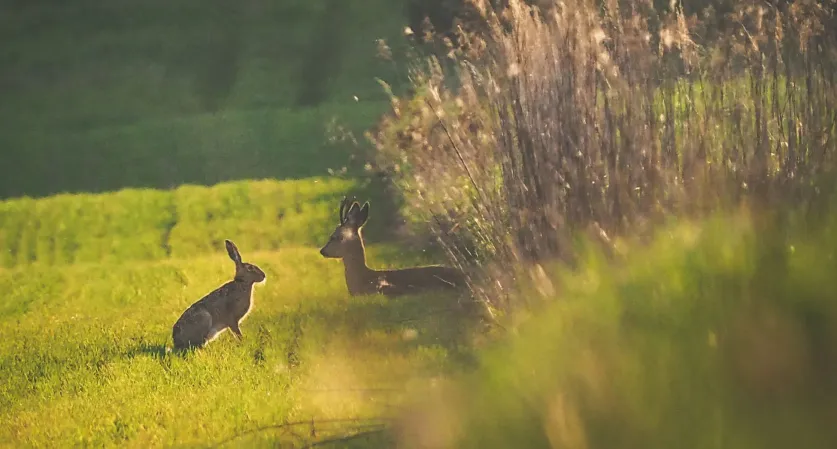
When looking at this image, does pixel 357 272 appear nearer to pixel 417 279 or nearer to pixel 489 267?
pixel 417 279

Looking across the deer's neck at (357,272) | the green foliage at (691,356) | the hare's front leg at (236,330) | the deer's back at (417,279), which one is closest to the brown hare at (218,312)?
the hare's front leg at (236,330)

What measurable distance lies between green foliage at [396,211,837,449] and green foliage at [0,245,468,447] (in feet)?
4.28

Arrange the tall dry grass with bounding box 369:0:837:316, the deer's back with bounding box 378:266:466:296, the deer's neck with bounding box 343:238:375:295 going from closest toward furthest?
the tall dry grass with bounding box 369:0:837:316, the deer's back with bounding box 378:266:466:296, the deer's neck with bounding box 343:238:375:295

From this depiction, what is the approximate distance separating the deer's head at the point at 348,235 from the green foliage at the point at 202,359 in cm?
24

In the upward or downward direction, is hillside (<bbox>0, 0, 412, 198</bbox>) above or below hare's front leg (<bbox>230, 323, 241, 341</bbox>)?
below

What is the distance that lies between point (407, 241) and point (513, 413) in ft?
12.0

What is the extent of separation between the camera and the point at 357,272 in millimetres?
5379

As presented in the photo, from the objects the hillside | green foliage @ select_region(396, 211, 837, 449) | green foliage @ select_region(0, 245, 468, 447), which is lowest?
the hillside

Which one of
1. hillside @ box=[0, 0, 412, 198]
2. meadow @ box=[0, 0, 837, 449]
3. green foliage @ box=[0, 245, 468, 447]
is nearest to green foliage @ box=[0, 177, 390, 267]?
meadow @ box=[0, 0, 837, 449]

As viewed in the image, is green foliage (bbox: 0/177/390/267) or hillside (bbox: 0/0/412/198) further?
hillside (bbox: 0/0/412/198)

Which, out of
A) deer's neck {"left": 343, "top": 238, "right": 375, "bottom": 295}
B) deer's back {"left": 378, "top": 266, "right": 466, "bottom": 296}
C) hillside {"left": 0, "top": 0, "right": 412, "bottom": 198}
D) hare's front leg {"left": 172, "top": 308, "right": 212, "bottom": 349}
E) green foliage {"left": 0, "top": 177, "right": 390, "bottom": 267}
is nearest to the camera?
hare's front leg {"left": 172, "top": 308, "right": 212, "bottom": 349}

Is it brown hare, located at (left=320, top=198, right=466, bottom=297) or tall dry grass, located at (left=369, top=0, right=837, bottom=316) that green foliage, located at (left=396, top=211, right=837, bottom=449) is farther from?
brown hare, located at (left=320, top=198, right=466, bottom=297)

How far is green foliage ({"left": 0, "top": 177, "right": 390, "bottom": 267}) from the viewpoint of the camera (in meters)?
6.77

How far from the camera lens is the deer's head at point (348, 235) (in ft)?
17.8
